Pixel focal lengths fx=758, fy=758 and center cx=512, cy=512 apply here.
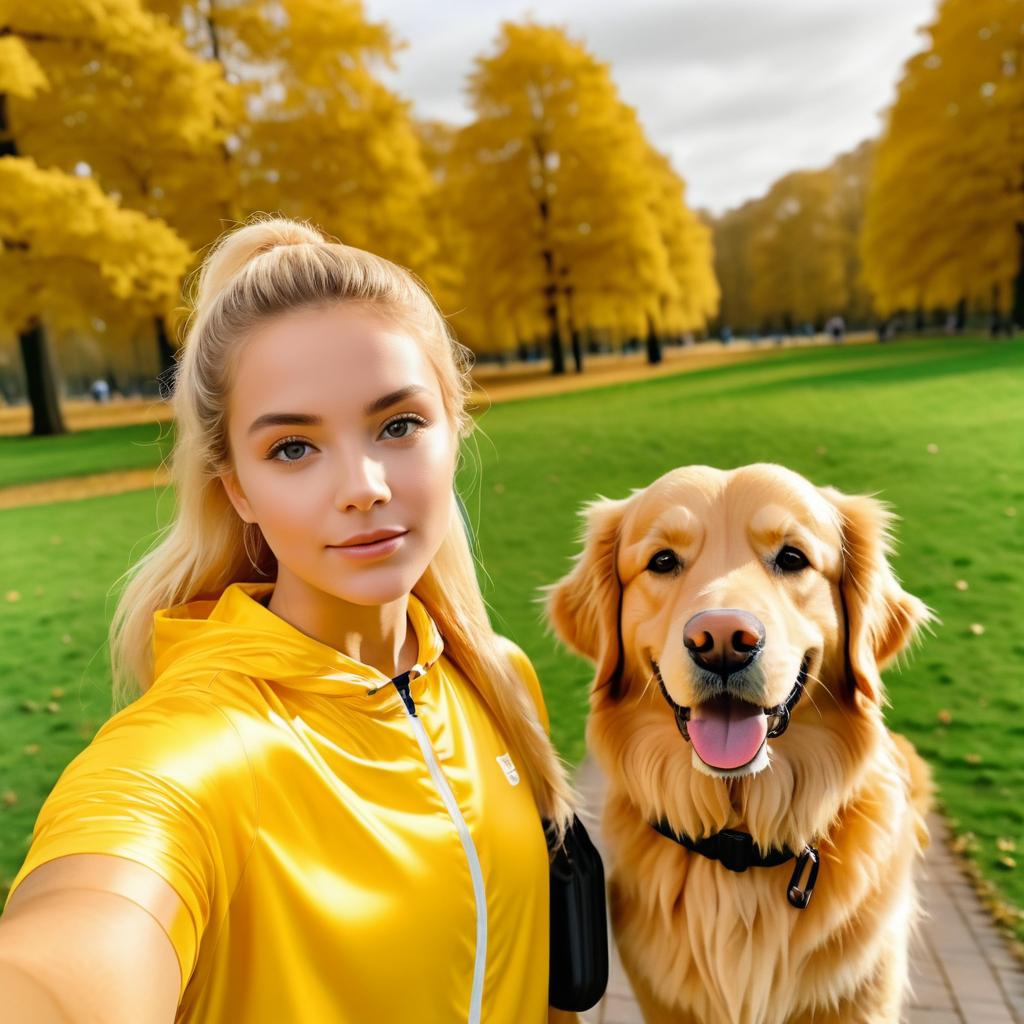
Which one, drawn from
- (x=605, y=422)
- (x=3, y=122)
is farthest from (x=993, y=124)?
(x=3, y=122)

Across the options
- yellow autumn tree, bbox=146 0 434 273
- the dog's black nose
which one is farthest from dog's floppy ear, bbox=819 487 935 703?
yellow autumn tree, bbox=146 0 434 273

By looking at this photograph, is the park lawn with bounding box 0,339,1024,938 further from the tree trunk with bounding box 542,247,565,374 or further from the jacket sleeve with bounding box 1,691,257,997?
the tree trunk with bounding box 542,247,565,374

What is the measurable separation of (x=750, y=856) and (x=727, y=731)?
510 millimetres

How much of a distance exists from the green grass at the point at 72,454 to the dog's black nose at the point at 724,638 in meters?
12.9

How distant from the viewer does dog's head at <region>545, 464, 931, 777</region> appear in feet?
6.29

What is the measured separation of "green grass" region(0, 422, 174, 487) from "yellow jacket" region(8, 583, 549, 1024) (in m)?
12.9

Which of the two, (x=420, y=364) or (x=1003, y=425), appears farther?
(x=1003, y=425)

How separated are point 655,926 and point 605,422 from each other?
39.5ft

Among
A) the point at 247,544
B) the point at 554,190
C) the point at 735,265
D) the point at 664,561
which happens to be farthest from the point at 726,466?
the point at 735,265

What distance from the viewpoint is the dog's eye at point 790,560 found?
216 cm

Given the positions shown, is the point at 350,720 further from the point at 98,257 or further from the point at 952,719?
the point at 98,257

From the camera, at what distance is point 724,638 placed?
1820 millimetres

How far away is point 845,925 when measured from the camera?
7.18ft

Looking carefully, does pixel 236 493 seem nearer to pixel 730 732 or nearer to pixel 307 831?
pixel 307 831
